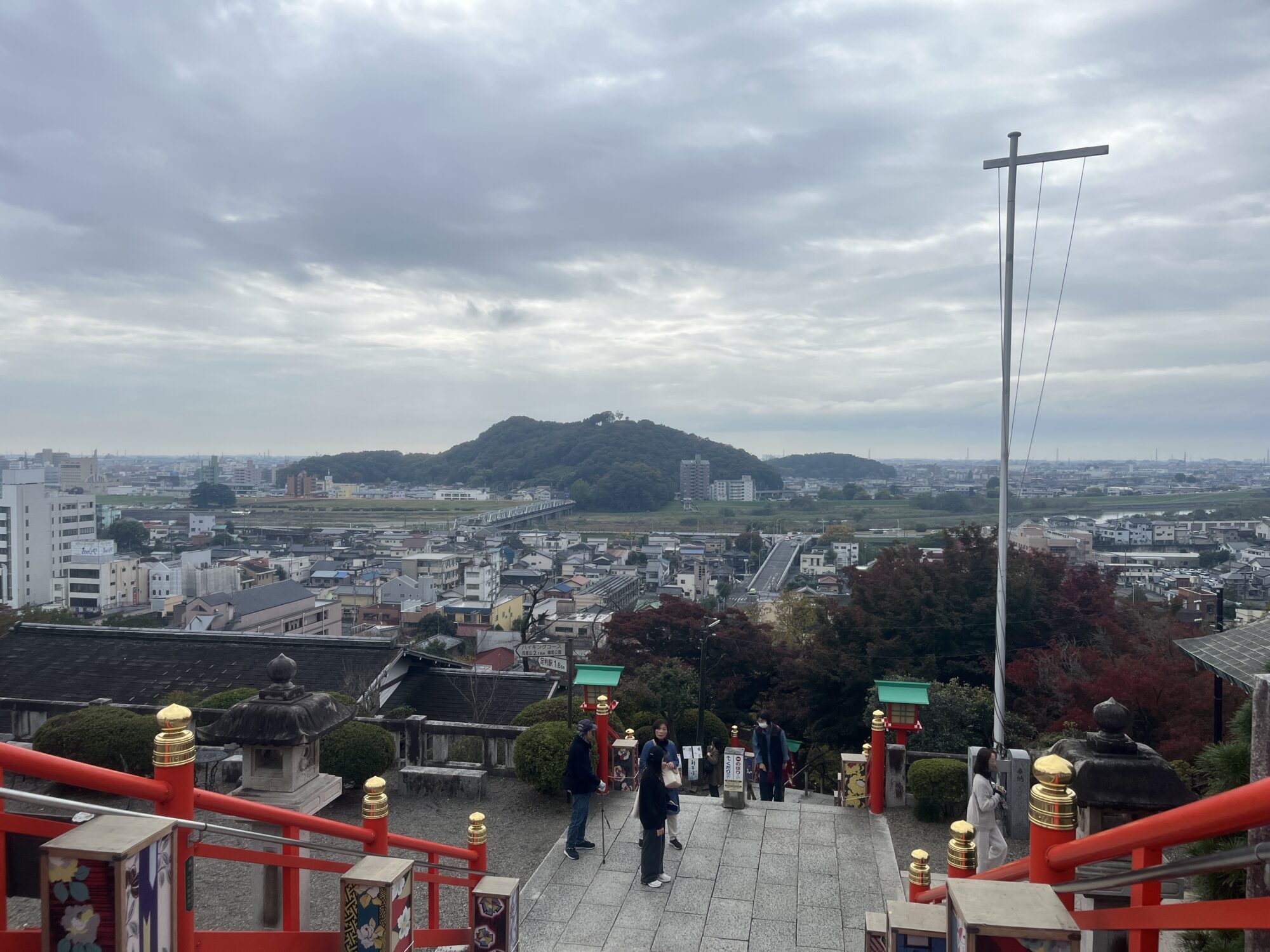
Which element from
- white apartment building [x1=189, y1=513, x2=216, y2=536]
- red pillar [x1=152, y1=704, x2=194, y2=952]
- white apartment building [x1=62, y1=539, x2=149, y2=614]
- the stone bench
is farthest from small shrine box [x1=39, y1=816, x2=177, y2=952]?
white apartment building [x1=189, y1=513, x2=216, y2=536]

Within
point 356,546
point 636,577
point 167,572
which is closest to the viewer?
point 167,572

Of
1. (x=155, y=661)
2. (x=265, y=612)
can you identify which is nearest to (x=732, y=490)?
(x=265, y=612)

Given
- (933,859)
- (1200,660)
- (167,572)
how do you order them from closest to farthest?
1. (1200,660)
2. (933,859)
3. (167,572)

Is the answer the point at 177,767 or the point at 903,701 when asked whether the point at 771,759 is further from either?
the point at 177,767

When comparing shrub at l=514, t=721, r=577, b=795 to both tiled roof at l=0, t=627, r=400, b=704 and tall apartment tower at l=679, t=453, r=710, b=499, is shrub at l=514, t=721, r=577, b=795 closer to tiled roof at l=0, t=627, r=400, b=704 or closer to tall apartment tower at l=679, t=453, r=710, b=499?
tiled roof at l=0, t=627, r=400, b=704

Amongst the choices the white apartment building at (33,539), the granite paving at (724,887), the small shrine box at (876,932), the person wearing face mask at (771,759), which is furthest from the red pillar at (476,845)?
the white apartment building at (33,539)

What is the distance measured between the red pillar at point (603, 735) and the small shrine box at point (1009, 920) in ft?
21.2

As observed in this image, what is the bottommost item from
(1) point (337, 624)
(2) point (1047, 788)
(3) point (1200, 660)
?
(1) point (337, 624)

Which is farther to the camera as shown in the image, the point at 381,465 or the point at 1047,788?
the point at 381,465

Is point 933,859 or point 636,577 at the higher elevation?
point 933,859

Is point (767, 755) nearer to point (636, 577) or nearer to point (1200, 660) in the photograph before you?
point (1200, 660)

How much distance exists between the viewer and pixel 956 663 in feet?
56.8

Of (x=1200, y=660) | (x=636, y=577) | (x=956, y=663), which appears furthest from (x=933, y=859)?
(x=636, y=577)

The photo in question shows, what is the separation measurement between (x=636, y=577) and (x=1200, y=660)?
69.5 meters
